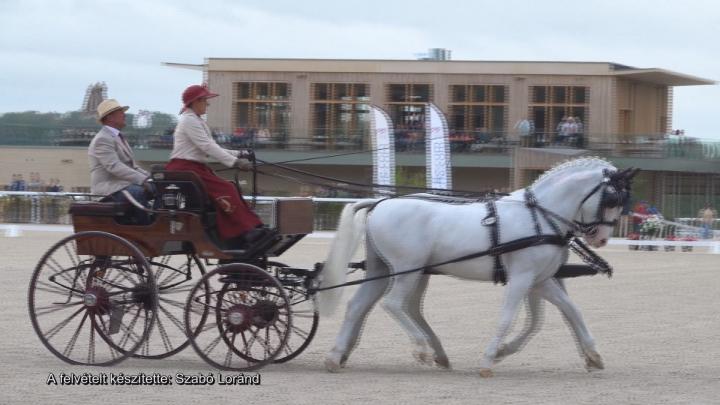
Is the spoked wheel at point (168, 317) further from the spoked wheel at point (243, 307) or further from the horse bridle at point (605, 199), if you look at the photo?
the horse bridle at point (605, 199)

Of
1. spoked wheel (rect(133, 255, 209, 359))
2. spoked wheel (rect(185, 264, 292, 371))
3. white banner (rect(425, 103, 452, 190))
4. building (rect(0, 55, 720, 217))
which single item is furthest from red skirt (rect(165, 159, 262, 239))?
building (rect(0, 55, 720, 217))

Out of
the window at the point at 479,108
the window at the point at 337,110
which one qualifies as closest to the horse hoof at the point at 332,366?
the window at the point at 479,108

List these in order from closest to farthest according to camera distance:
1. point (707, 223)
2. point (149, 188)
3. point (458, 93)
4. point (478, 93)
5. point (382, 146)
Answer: point (149, 188) < point (382, 146) < point (707, 223) < point (478, 93) < point (458, 93)

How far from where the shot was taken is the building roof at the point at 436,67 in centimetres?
4241

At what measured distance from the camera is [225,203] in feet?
33.1

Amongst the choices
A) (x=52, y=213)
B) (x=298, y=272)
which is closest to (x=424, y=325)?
(x=298, y=272)

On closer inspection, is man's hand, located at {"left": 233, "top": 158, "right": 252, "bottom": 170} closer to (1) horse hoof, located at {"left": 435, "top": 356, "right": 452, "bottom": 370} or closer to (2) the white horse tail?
(2) the white horse tail

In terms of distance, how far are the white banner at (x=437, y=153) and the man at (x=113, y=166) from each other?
18028 mm

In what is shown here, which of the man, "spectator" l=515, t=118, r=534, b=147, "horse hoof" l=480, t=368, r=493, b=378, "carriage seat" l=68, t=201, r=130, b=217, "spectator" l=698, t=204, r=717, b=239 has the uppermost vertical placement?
"spectator" l=515, t=118, r=534, b=147

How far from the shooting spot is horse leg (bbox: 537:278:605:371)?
10.1 metres

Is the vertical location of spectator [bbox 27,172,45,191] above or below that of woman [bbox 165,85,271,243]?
below

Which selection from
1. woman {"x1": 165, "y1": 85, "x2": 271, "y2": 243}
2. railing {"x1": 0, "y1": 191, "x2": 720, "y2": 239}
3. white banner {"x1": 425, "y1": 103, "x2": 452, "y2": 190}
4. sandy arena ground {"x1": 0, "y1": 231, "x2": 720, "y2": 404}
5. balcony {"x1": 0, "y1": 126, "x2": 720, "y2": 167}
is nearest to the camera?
sandy arena ground {"x1": 0, "y1": 231, "x2": 720, "y2": 404}

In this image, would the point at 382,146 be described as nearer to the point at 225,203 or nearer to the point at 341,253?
the point at 341,253

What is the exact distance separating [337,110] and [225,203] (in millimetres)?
34249
